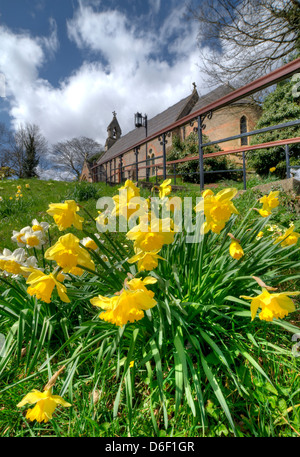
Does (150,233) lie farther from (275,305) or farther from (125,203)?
(275,305)

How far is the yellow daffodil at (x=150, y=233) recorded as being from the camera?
2.44 ft

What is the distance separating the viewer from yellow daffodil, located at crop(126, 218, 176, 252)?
29.3 inches

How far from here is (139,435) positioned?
2.61 ft

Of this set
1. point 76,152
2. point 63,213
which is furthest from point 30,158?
point 63,213

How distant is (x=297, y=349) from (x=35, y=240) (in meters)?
1.34

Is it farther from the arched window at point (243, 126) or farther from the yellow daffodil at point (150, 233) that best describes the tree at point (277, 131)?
the yellow daffodil at point (150, 233)

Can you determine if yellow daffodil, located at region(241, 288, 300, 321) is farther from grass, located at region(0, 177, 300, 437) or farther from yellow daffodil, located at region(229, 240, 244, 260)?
grass, located at region(0, 177, 300, 437)

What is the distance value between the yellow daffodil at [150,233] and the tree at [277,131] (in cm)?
951

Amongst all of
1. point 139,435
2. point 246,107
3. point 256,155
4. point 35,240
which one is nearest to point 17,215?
point 35,240

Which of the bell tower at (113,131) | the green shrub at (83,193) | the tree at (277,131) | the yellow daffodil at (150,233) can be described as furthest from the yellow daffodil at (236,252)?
the bell tower at (113,131)

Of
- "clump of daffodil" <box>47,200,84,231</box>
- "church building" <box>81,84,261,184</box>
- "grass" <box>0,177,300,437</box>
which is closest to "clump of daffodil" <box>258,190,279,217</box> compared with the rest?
"grass" <box>0,177,300,437</box>

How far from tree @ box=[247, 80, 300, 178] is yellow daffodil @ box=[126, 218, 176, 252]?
31.2 ft

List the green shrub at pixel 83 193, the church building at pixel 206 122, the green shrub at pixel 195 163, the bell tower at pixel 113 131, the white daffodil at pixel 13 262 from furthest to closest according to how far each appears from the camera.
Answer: the bell tower at pixel 113 131, the church building at pixel 206 122, the green shrub at pixel 195 163, the green shrub at pixel 83 193, the white daffodil at pixel 13 262

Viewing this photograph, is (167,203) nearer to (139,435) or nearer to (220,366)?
(220,366)
